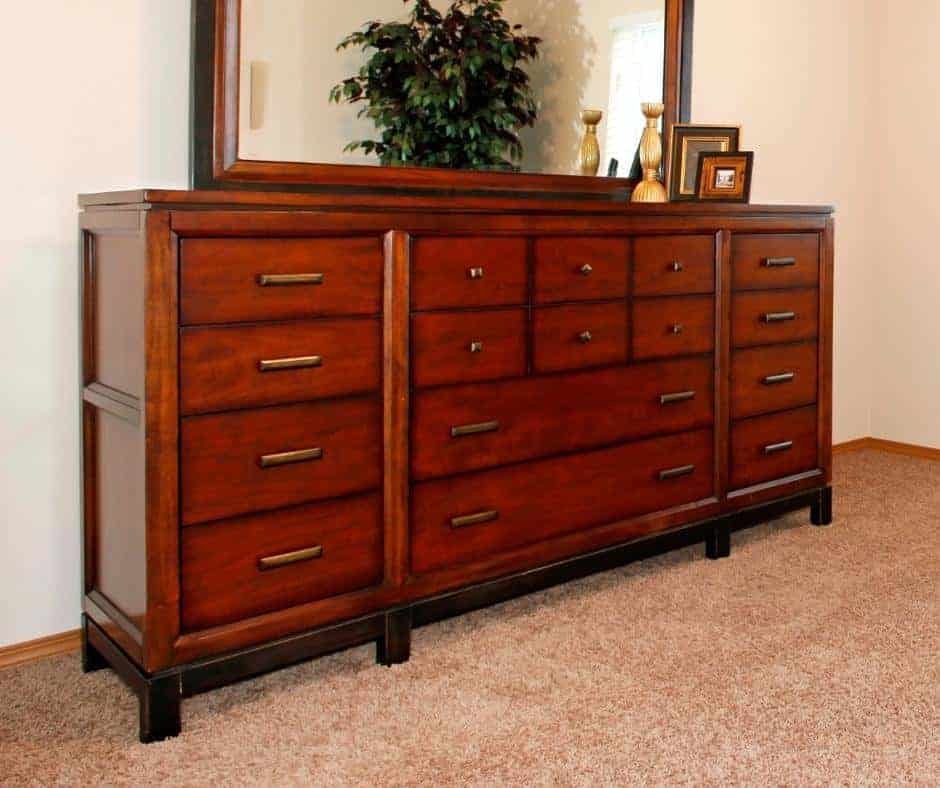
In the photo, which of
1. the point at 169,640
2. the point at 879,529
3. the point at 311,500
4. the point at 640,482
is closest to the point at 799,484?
the point at 879,529

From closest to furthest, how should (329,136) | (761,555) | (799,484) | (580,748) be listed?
(580,748), (329,136), (761,555), (799,484)

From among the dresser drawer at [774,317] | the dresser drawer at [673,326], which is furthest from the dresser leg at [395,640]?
the dresser drawer at [774,317]

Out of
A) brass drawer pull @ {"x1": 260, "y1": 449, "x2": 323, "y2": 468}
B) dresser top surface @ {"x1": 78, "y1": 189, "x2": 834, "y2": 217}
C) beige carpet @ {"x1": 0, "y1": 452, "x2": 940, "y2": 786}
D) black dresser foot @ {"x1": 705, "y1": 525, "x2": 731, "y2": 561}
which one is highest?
dresser top surface @ {"x1": 78, "y1": 189, "x2": 834, "y2": 217}

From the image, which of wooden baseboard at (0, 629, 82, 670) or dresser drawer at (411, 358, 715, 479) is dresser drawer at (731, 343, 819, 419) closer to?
dresser drawer at (411, 358, 715, 479)

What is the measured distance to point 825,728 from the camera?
203 cm

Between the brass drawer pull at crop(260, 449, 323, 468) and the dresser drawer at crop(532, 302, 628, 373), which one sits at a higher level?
the dresser drawer at crop(532, 302, 628, 373)

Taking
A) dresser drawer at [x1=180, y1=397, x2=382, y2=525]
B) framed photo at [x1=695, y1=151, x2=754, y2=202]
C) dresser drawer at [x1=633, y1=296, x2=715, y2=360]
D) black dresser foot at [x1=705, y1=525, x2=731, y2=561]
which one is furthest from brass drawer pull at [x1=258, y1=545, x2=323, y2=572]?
framed photo at [x1=695, y1=151, x2=754, y2=202]

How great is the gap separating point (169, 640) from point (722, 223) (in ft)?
6.00

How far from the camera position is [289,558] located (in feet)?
7.04

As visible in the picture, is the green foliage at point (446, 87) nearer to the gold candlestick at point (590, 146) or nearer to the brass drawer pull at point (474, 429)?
the gold candlestick at point (590, 146)

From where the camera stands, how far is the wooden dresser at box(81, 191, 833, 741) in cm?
198

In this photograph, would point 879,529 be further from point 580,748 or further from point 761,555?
point 580,748

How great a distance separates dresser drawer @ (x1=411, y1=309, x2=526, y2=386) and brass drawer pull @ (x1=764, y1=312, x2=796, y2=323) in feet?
3.24

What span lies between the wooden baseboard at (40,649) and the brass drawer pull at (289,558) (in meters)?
0.59
